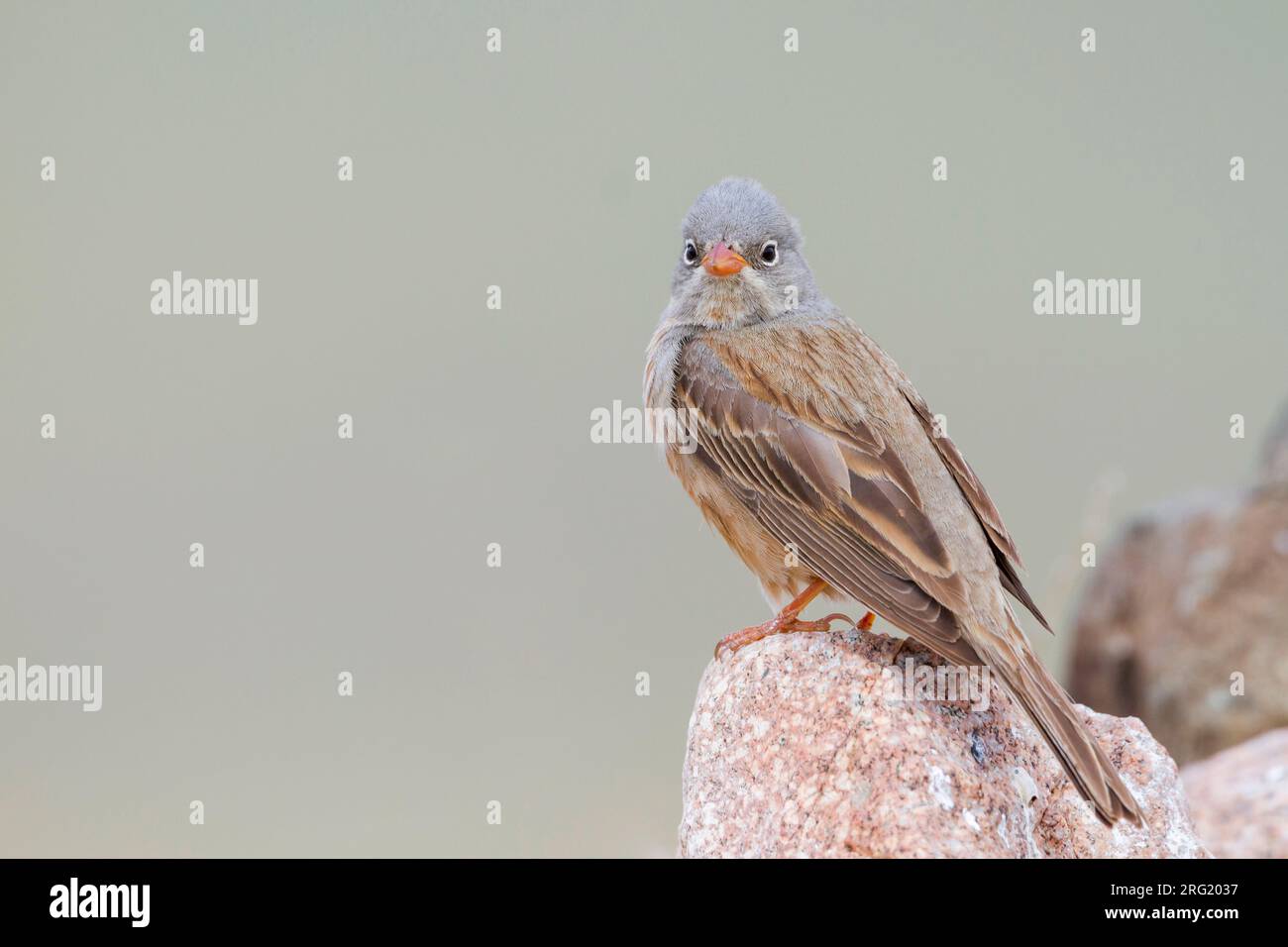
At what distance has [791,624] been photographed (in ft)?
22.9

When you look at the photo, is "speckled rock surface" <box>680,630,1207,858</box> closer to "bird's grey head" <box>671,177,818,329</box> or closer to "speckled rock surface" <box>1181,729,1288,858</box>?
"speckled rock surface" <box>1181,729,1288,858</box>

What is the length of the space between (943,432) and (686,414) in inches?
49.2

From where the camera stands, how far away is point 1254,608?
9805mm

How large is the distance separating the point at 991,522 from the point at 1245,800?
2119 mm

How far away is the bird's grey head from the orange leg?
160cm

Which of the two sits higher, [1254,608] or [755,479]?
[755,479]

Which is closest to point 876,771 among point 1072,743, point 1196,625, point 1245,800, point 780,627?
point 1072,743

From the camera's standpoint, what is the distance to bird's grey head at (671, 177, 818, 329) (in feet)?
26.1

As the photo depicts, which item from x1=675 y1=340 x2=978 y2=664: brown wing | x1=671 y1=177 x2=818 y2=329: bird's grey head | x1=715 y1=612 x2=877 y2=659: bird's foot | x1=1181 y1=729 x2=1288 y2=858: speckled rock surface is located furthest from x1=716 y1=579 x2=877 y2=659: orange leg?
x1=1181 y1=729 x2=1288 y2=858: speckled rock surface

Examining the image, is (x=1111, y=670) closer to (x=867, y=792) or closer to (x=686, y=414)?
(x=686, y=414)

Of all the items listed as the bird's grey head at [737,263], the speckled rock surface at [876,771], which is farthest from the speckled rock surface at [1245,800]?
the bird's grey head at [737,263]

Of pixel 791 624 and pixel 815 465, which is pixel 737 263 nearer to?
pixel 815 465

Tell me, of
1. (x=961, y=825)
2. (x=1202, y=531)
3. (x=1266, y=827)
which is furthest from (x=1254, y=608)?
(x=961, y=825)

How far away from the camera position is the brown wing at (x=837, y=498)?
6.27 metres
